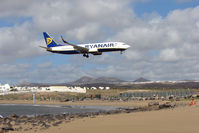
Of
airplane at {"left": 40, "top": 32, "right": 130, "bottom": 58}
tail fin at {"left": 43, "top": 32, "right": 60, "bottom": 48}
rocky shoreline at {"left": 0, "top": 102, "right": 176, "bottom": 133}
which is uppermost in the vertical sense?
tail fin at {"left": 43, "top": 32, "right": 60, "bottom": 48}

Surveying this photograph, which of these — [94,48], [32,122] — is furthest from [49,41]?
[32,122]

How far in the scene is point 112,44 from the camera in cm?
6750

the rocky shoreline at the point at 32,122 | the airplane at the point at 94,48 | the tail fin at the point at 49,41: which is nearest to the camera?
the rocky shoreline at the point at 32,122

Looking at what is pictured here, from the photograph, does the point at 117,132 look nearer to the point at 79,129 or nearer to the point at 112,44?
the point at 79,129

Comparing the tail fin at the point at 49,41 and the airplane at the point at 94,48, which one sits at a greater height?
the tail fin at the point at 49,41

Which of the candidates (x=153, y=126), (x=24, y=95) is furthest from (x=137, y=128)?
(x=24, y=95)

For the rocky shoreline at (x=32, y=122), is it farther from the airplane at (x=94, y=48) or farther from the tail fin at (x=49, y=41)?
the tail fin at (x=49, y=41)

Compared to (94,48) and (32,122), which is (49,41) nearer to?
(94,48)

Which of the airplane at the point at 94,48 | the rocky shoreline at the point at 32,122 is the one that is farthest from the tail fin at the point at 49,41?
the rocky shoreline at the point at 32,122

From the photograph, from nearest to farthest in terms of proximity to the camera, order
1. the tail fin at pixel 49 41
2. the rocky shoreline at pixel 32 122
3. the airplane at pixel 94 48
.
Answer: the rocky shoreline at pixel 32 122, the airplane at pixel 94 48, the tail fin at pixel 49 41

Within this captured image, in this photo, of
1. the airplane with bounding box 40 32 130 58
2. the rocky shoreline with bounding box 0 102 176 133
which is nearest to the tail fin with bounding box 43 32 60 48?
Answer: the airplane with bounding box 40 32 130 58

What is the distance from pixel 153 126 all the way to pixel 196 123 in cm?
266

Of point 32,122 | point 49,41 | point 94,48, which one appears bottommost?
point 32,122

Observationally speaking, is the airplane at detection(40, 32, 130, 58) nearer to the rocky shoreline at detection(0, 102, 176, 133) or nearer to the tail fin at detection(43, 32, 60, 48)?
the tail fin at detection(43, 32, 60, 48)
